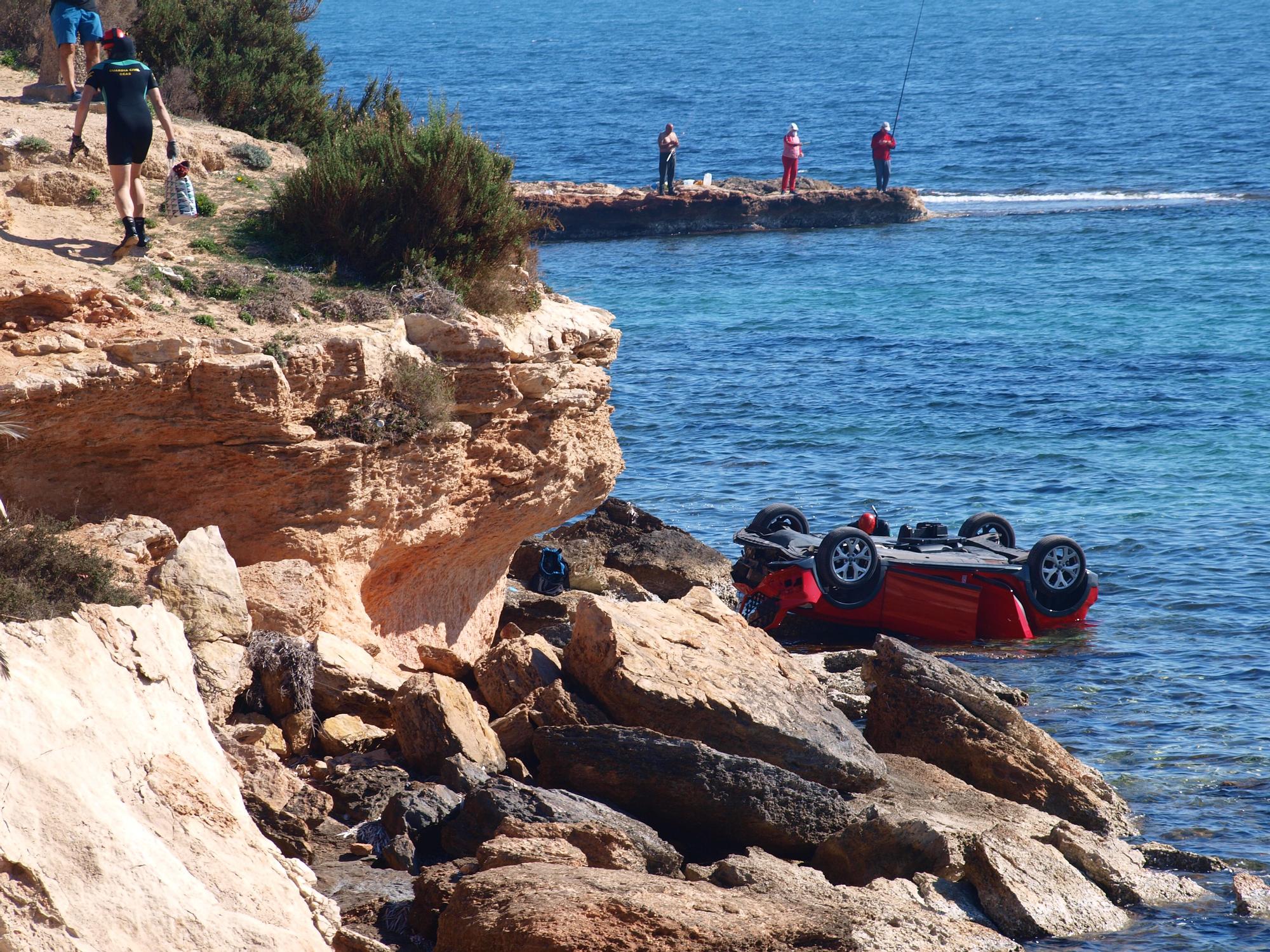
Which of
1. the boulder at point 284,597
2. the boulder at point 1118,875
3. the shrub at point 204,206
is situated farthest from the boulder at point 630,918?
the shrub at point 204,206

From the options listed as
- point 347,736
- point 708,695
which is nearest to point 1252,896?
point 708,695

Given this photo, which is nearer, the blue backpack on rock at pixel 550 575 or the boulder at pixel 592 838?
the boulder at pixel 592 838

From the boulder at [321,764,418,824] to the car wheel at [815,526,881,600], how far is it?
872cm

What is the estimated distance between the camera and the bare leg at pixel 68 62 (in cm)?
1257

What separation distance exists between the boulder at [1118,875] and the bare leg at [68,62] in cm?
1148

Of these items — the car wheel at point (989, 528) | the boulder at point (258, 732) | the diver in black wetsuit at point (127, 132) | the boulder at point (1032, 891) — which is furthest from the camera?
the car wheel at point (989, 528)

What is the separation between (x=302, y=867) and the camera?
20.1ft

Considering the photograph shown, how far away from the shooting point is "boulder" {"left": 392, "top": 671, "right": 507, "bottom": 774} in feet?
27.6

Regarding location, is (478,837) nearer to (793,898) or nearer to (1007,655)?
(793,898)

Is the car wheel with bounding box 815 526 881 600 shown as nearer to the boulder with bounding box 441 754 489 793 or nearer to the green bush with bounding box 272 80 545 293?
the green bush with bounding box 272 80 545 293

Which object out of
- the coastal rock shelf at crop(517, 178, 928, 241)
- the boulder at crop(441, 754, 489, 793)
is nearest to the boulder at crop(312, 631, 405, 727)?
the boulder at crop(441, 754, 489, 793)

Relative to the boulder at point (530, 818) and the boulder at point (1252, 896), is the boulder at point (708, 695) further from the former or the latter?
the boulder at point (1252, 896)

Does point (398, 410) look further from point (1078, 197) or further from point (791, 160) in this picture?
point (1078, 197)

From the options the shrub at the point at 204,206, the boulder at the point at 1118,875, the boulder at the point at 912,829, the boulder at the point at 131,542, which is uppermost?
the shrub at the point at 204,206
